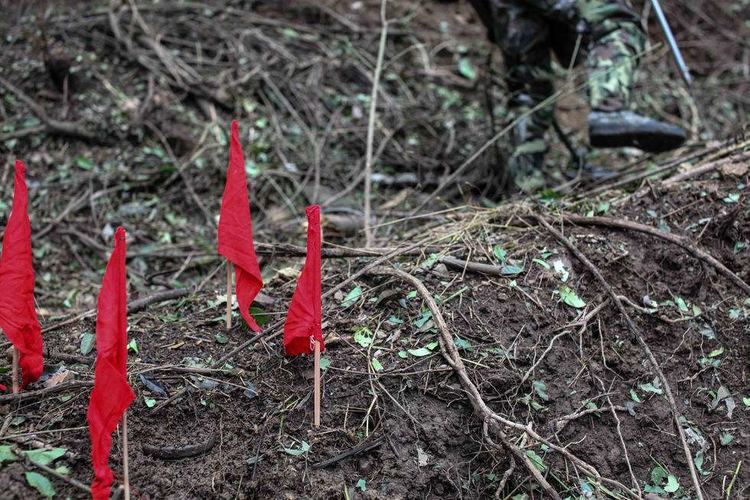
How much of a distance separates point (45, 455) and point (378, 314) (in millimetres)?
1267

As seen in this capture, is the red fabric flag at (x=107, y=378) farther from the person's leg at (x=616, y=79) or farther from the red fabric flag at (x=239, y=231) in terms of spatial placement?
the person's leg at (x=616, y=79)

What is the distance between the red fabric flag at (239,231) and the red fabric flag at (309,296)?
37cm

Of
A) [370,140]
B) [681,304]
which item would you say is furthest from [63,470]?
[370,140]

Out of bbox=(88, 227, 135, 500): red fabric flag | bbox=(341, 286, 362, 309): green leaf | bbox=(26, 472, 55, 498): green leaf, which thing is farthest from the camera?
bbox=(341, 286, 362, 309): green leaf

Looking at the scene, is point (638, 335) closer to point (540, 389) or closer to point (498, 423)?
point (540, 389)

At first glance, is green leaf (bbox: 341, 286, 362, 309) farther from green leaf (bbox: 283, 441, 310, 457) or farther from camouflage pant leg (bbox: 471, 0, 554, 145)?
camouflage pant leg (bbox: 471, 0, 554, 145)

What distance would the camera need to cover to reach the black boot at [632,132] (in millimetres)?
4062

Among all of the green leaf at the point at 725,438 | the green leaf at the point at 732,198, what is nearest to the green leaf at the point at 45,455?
the green leaf at the point at 725,438

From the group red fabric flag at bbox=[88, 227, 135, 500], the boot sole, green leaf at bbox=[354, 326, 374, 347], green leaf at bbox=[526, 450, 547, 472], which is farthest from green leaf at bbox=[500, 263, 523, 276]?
red fabric flag at bbox=[88, 227, 135, 500]

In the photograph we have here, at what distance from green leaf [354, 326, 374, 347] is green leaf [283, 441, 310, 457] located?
484mm

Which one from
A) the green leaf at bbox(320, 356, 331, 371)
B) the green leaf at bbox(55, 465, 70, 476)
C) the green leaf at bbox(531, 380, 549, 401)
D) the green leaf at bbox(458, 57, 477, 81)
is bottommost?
the green leaf at bbox(531, 380, 549, 401)

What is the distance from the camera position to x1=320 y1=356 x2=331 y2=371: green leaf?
9.00 feet

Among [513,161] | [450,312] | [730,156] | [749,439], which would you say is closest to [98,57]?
[513,161]

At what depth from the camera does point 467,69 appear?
6516mm
